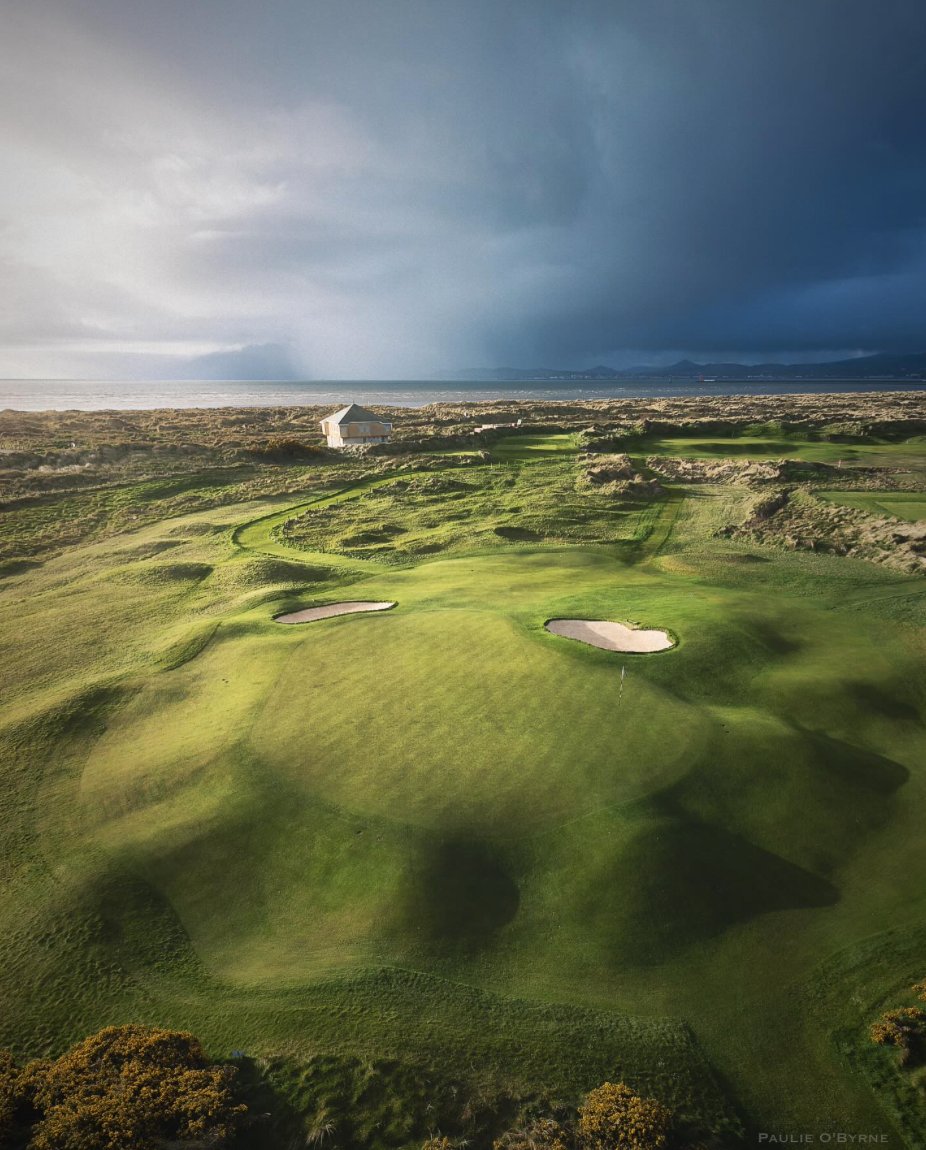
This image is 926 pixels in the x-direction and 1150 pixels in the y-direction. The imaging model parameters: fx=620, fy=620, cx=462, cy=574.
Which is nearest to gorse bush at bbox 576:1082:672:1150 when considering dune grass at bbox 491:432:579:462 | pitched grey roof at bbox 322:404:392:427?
dune grass at bbox 491:432:579:462

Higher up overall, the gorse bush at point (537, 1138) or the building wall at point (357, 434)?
the building wall at point (357, 434)

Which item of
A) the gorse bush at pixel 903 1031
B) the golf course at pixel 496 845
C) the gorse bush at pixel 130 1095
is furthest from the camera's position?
the golf course at pixel 496 845

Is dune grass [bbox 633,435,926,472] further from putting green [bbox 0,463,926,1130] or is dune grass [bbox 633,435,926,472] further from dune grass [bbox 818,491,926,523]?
putting green [bbox 0,463,926,1130]

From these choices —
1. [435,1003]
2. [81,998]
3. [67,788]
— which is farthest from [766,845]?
[67,788]

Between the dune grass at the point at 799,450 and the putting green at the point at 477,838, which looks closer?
the putting green at the point at 477,838

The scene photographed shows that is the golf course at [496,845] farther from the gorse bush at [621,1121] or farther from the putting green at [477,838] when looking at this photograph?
the gorse bush at [621,1121]

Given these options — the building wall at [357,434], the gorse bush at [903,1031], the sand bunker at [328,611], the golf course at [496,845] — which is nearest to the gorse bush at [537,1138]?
the golf course at [496,845]

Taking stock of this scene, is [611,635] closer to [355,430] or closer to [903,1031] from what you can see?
[903,1031]

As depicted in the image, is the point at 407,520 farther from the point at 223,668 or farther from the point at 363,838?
the point at 363,838
